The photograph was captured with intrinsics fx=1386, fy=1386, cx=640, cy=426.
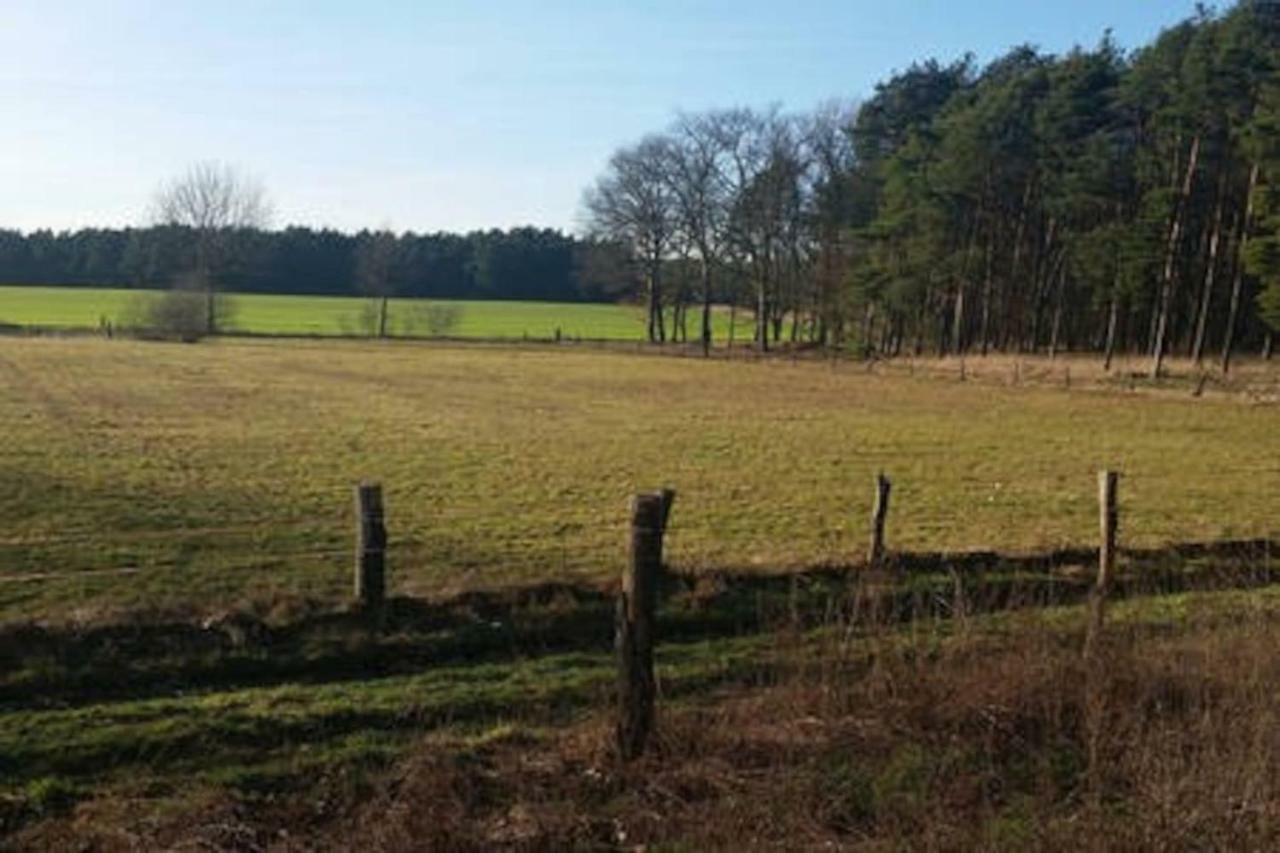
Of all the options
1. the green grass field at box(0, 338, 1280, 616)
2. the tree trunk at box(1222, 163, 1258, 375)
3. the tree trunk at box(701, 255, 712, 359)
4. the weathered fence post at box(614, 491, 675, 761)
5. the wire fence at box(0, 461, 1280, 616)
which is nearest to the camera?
the weathered fence post at box(614, 491, 675, 761)

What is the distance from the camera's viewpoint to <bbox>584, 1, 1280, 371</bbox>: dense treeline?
60344 mm

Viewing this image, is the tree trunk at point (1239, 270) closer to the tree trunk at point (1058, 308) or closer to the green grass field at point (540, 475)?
the green grass field at point (540, 475)

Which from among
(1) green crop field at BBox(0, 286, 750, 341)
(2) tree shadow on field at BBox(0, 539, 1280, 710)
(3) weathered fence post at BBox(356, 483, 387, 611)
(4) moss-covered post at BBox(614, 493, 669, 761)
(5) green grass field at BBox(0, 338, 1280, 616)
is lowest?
(1) green crop field at BBox(0, 286, 750, 341)

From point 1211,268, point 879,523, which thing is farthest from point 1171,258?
point 879,523

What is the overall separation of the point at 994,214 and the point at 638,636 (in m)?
76.1

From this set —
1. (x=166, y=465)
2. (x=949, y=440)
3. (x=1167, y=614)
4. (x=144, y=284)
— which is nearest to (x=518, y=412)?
(x=949, y=440)

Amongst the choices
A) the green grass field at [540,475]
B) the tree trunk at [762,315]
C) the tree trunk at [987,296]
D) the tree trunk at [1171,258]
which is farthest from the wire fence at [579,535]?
the tree trunk at [762,315]

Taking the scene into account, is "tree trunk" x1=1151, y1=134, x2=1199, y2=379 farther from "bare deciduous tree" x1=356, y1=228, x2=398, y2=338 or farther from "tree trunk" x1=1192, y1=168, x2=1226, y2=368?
"bare deciduous tree" x1=356, y1=228, x2=398, y2=338

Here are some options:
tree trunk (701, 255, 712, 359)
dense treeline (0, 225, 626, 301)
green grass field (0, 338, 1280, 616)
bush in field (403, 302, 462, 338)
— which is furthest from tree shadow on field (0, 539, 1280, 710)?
dense treeline (0, 225, 626, 301)

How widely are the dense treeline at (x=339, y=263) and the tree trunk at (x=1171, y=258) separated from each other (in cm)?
9488

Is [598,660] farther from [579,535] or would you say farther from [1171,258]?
[1171,258]

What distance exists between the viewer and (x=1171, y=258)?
61.6 m

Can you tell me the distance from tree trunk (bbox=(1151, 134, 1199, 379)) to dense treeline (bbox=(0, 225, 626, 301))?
9488cm

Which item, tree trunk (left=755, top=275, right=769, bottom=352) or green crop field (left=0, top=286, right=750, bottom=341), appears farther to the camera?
green crop field (left=0, top=286, right=750, bottom=341)
